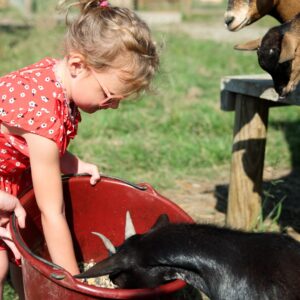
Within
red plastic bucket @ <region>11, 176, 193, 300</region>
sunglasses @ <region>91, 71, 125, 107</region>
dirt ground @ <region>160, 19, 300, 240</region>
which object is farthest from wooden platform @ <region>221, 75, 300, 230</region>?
sunglasses @ <region>91, 71, 125, 107</region>

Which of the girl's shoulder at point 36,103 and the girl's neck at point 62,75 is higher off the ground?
the girl's neck at point 62,75

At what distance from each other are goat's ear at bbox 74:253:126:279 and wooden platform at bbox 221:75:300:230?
1.46 meters

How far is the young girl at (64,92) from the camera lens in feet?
7.09

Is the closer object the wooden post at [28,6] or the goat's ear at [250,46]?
the goat's ear at [250,46]

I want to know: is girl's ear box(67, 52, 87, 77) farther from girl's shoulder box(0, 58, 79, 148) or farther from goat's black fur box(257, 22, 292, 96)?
goat's black fur box(257, 22, 292, 96)

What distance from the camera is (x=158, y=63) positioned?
7.77ft

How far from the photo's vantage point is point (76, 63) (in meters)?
2.25

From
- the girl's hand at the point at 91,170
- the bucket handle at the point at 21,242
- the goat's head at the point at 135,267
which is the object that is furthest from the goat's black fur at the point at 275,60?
the bucket handle at the point at 21,242

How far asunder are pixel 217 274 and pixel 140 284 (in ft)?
0.80

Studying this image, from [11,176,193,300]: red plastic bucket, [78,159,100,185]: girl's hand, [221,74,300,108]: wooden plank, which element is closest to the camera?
[11,176,193,300]: red plastic bucket

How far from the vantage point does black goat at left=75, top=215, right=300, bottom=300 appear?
1.87 m

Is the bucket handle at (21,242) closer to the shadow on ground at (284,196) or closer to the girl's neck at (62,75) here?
the girl's neck at (62,75)

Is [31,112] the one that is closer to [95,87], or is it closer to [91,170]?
[95,87]

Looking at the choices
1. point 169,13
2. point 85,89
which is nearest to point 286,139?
point 85,89
